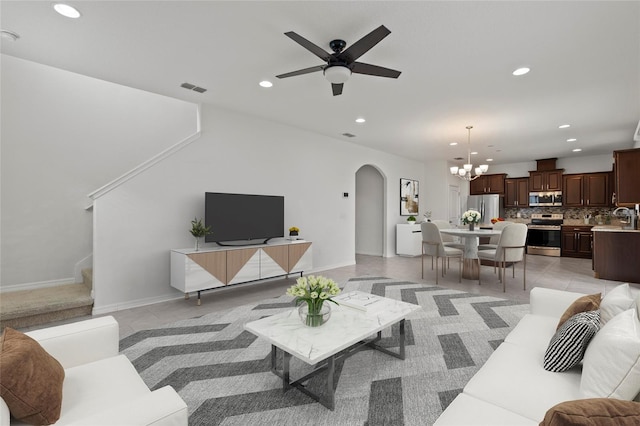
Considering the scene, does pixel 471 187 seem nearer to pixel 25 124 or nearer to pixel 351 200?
pixel 351 200

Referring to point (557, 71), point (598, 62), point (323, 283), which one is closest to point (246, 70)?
point (323, 283)

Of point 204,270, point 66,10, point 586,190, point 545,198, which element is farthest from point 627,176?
point 66,10

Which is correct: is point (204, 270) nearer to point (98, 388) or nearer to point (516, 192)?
point (98, 388)

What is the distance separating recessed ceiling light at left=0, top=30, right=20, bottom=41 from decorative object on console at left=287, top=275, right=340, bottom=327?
10.6 ft

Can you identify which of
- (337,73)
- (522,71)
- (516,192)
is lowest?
(516,192)

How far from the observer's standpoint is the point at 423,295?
421 centimetres

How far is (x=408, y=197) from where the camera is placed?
850cm

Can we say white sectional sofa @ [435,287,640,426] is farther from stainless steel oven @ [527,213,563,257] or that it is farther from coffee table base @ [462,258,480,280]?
stainless steel oven @ [527,213,563,257]

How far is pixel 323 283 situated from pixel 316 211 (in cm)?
392

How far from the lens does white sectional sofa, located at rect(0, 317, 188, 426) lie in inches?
38.9

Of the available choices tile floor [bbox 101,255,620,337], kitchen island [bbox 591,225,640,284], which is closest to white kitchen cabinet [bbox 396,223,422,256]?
tile floor [bbox 101,255,620,337]

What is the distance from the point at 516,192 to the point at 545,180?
767 mm

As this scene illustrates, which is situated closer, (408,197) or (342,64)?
(342,64)

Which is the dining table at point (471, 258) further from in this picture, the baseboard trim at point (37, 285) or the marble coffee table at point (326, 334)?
the baseboard trim at point (37, 285)
